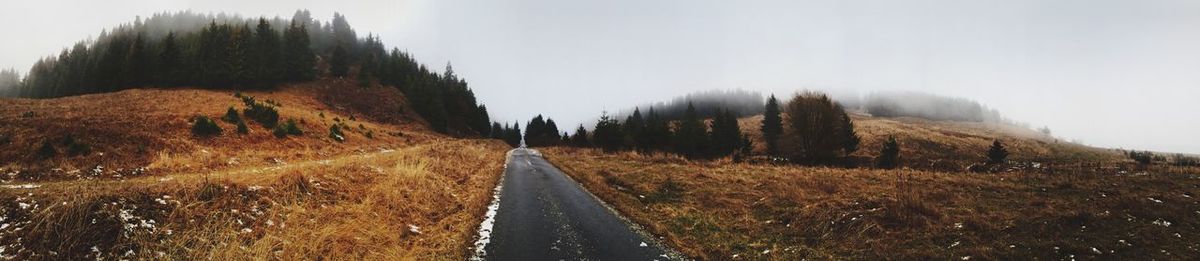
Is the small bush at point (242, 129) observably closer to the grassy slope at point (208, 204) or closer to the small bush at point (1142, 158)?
the grassy slope at point (208, 204)

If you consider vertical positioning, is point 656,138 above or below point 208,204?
above

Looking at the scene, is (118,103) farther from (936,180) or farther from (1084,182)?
(1084,182)

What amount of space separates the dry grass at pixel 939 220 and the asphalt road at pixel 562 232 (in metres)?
0.79

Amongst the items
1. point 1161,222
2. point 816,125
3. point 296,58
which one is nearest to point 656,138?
point 816,125

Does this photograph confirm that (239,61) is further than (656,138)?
Yes

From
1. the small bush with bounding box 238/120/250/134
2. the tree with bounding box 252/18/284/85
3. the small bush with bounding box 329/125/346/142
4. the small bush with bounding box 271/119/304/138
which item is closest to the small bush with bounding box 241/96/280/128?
the small bush with bounding box 271/119/304/138

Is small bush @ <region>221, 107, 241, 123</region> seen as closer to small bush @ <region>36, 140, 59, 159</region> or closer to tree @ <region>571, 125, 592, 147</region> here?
small bush @ <region>36, 140, 59, 159</region>

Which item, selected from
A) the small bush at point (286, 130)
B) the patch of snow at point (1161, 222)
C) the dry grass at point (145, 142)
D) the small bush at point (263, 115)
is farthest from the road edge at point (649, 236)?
the small bush at point (263, 115)

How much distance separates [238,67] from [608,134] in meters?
52.1

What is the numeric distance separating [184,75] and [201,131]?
2010 inches

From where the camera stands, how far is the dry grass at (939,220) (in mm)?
7945

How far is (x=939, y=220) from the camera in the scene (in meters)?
10.0

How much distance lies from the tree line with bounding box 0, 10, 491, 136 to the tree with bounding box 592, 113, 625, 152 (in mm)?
31695

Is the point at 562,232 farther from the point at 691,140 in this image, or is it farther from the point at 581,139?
the point at 581,139
